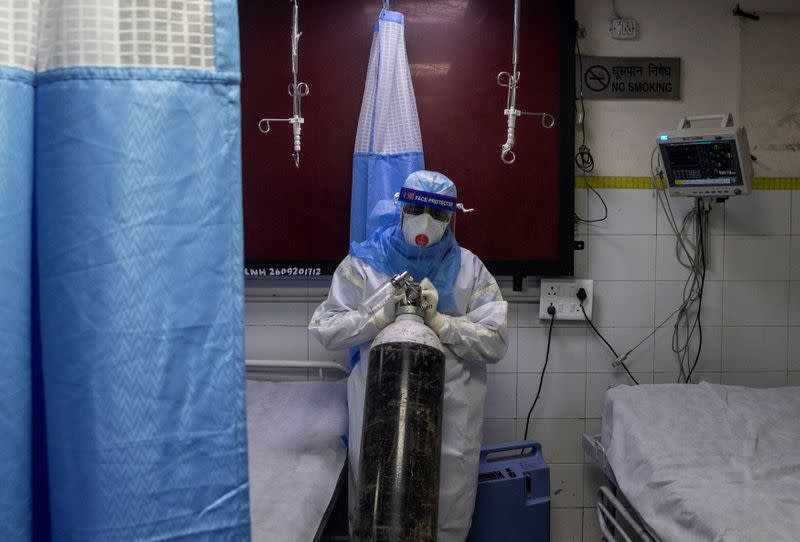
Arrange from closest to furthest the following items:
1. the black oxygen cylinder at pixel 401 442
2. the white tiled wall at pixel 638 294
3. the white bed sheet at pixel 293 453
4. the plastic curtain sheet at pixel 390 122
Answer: the black oxygen cylinder at pixel 401 442, the white bed sheet at pixel 293 453, the plastic curtain sheet at pixel 390 122, the white tiled wall at pixel 638 294

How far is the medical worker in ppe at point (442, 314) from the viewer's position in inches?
78.7

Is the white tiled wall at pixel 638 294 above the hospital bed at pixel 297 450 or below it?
above

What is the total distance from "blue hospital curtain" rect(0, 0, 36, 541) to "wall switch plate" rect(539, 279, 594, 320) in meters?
2.32

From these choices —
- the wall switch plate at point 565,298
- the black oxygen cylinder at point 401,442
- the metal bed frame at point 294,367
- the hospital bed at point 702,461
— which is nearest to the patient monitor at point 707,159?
the wall switch plate at point 565,298

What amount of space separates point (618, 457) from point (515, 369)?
0.70 m

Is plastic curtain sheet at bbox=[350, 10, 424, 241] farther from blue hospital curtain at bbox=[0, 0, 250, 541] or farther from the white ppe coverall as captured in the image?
blue hospital curtain at bbox=[0, 0, 250, 541]

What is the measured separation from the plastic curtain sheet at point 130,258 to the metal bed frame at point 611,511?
5.74 feet

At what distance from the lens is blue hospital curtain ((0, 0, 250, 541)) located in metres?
0.62

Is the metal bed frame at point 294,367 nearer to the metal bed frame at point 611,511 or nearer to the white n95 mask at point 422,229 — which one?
the white n95 mask at point 422,229

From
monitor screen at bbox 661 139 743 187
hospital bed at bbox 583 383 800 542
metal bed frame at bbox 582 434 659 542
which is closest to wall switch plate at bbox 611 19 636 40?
monitor screen at bbox 661 139 743 187

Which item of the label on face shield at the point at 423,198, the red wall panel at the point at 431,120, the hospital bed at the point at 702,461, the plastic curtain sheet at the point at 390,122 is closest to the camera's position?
the hospital bed at the point at 702,461

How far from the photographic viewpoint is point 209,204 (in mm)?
658

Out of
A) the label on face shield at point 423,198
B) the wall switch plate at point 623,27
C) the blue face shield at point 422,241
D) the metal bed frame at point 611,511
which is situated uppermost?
the wall switch plate at point 623,27

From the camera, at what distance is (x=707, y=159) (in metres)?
2.45
